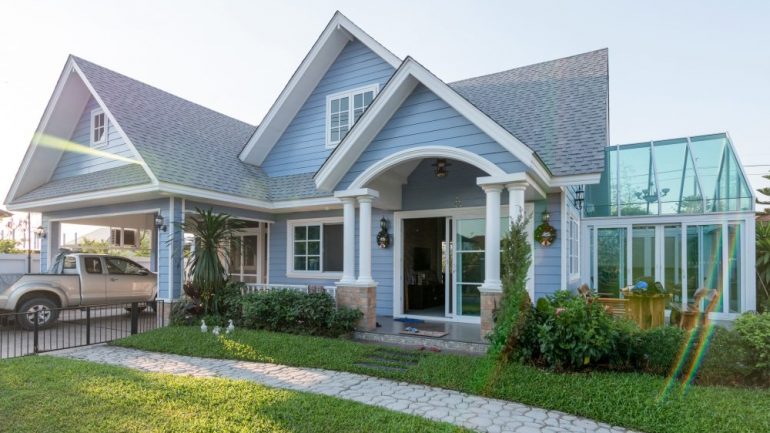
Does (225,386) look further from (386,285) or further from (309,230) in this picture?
(309,230)

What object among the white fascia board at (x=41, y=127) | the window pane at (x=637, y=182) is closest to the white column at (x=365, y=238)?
the window pane at (x=637, y=182)

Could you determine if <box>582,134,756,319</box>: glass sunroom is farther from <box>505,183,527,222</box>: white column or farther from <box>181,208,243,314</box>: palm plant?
<box>181,208,243,314</box>: palm plant

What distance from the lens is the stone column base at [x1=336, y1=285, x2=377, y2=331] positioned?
802cm

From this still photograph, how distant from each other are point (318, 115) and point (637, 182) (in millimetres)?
8352

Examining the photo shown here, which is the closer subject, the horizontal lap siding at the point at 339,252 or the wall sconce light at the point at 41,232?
the horizontal lap siding at the point at 339,252

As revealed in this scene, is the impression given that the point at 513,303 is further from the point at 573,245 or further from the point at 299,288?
the point at 299,288

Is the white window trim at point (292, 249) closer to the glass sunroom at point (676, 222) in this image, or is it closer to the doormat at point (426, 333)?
the doormat at point (426, 333)

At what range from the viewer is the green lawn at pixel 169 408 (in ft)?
13.8

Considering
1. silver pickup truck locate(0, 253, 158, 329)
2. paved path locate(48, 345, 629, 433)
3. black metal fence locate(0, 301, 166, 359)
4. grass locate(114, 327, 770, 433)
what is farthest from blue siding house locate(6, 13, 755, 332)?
paved path locate(48, 345, 629, 433)

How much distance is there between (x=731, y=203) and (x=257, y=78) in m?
12.5

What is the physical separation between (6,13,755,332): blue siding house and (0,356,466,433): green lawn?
9.95ft

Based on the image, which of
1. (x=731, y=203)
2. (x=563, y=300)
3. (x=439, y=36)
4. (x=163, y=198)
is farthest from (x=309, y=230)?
(x=731, y=203)

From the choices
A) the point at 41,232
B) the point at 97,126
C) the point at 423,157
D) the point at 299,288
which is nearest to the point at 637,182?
the point at 423,157

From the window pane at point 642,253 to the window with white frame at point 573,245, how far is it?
54.9 inches
